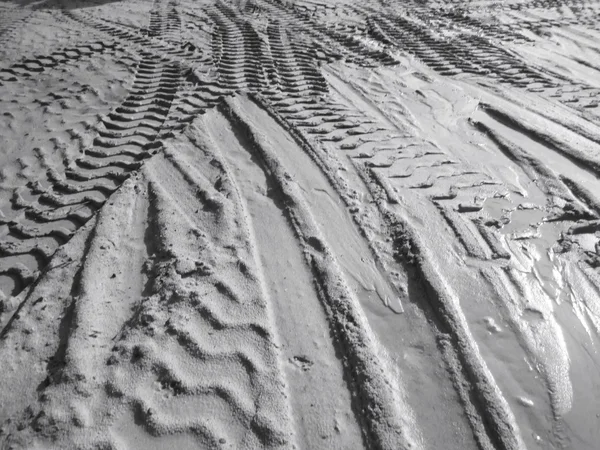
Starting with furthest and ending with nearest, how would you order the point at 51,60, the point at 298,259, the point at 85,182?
the point at 51,60
the point at 85,182
the point at 298,259

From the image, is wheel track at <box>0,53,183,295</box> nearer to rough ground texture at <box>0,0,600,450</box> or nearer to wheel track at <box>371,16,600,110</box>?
rough ground texture at <box>0,0,600,450</box>

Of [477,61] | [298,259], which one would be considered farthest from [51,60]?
[477,61]

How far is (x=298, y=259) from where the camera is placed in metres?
2.41

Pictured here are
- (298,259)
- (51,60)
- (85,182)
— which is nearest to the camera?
(298,259)

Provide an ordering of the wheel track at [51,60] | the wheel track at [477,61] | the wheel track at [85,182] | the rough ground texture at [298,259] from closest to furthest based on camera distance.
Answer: the rough ground texture at [298,259] → the wheel track at [85,182] → the wheel track at [477,61] → the wheel track at [51,60]

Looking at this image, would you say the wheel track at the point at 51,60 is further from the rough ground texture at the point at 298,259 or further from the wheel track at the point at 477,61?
the wheel track at the point at 477,61

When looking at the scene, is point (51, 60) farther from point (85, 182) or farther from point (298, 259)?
point (298, 259)

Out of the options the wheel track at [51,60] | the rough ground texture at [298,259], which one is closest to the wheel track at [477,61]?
the rough ground texture at [298,259]

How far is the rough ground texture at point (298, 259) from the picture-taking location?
5.70 ft

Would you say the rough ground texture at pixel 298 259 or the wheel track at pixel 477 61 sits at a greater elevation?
the wheel track at pixel 477 61

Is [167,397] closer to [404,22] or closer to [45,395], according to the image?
[45,395]

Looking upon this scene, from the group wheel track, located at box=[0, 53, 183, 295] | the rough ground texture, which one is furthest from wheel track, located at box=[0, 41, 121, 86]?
wheel track, located at box=[0, 53, 183, 295]

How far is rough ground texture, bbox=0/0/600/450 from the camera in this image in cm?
174

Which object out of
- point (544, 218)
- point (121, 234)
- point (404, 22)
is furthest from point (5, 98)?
point (404, 22)
